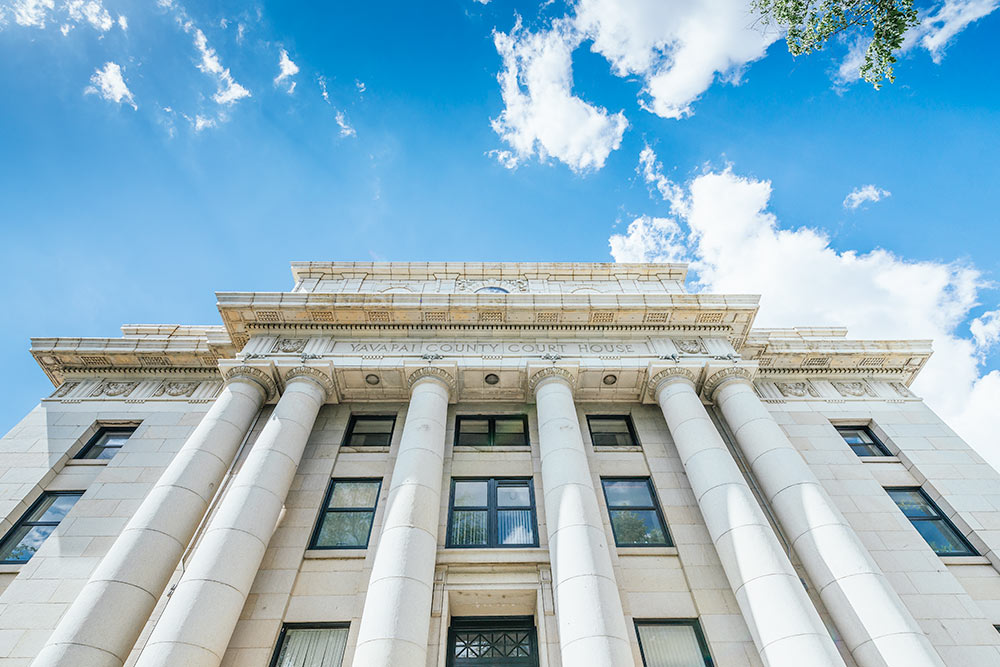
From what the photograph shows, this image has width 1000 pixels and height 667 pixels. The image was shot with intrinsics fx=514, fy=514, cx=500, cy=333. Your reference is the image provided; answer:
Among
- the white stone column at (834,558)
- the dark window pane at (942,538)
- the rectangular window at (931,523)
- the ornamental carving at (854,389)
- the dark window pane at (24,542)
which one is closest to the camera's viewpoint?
the white stone column at (834,558)

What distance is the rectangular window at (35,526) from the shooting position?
13.9 m

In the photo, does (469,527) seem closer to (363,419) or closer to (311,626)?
(311,626)

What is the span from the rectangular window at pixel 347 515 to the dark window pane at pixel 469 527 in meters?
2.27

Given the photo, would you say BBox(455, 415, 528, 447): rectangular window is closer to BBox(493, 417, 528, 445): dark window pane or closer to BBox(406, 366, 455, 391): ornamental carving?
BBox(493, 417, 528, 445): dark window pane

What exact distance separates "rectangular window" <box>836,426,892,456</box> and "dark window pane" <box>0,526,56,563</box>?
2507 cm

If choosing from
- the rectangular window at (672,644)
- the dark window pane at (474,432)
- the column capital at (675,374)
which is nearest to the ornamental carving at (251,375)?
the dark window pane at (474,432)

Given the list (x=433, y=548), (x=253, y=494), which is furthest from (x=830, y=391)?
(x=253, y=494)

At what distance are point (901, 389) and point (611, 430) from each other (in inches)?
476

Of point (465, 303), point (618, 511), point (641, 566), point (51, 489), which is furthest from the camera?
point (465, 303)

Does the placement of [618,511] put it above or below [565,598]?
above

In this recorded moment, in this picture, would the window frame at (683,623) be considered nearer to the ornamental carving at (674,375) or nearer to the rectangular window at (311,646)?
the rectangular window at (311,646)

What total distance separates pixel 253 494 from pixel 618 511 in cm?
957

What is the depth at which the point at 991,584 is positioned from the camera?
1330cm

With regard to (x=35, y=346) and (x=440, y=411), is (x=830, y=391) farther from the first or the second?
(x=35, y=346)
